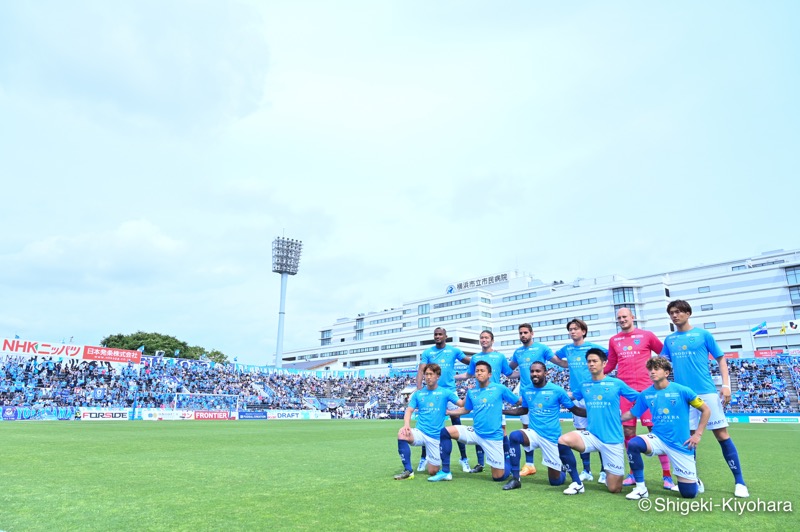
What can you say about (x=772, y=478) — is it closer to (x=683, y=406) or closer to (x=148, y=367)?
(x=683, y=406)

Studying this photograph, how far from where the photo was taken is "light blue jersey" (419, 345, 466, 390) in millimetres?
10472

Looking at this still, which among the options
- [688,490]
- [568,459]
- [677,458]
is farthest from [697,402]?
[568,459]

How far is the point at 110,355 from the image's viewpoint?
4394 centimetres

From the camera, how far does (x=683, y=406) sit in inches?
271

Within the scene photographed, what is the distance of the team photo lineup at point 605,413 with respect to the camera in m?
6.94

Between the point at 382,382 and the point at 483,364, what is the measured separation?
57161 mm

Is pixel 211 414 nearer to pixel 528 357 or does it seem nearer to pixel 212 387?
pixel 212 387

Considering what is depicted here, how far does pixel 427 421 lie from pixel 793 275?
7471 centimetres

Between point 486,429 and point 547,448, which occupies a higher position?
point 486,429

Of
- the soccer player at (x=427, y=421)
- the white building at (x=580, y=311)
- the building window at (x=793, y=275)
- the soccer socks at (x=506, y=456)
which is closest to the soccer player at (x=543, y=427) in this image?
the soccer socks at (x=506, y=456)

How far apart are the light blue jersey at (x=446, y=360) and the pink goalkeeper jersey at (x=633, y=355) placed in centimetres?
312

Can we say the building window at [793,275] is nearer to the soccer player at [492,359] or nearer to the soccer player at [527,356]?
the soccer player at [527,356]

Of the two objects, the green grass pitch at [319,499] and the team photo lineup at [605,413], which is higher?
the team photo lineup at [605,413]

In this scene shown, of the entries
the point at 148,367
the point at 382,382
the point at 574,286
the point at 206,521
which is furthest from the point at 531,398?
the point at 574,286
